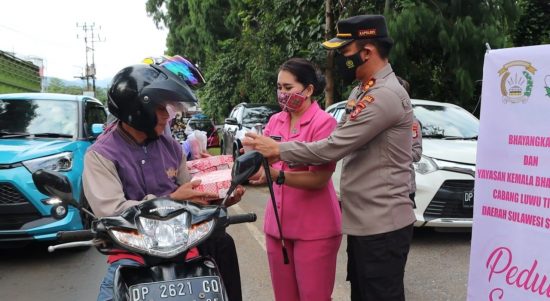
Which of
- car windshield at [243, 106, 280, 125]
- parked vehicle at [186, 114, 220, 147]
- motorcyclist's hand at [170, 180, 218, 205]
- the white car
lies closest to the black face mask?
motorcyclist's hand at [170, 180, 218, 205]

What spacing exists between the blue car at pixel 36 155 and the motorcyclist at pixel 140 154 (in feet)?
7.88

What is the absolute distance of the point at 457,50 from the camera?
980 cm

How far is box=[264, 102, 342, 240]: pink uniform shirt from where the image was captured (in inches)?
105

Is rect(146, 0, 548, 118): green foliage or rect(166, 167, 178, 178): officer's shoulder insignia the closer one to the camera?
rect(166, 167, 178, 178): officer's shoulder insignia

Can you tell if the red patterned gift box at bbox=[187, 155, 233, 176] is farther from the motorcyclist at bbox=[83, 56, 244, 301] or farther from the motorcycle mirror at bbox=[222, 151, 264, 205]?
the motorcycle mirror at bbox=[222, 151, 264, 205]

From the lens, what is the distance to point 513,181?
8.80ft

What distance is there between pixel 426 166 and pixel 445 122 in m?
1.27

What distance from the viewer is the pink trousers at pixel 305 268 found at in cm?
266

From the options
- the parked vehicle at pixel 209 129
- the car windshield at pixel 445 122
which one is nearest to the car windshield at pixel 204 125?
the parked vehicle at pixel 209 129

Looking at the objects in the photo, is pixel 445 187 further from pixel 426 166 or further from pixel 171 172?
pixel 171 172

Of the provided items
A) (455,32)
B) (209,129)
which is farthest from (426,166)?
(209,129)

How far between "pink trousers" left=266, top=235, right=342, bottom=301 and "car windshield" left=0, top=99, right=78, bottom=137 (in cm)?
422

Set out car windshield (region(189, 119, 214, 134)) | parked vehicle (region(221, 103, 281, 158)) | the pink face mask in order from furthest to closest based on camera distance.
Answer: car windshield (region(189, 119, 214, 134))
parked vehicle (region(221, 103, 281, 158))
the pink face mask

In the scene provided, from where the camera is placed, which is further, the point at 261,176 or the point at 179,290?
the point at 261,176
